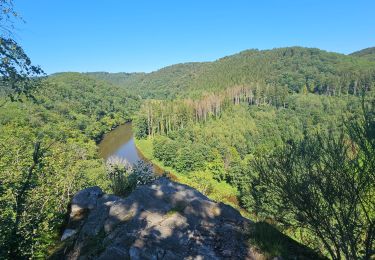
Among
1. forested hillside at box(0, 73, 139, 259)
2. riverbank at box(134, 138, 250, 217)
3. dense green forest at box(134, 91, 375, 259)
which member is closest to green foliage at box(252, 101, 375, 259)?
dense green forest at box(134, 91, 375, 259)

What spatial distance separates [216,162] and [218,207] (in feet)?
165

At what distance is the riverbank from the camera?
38622mm

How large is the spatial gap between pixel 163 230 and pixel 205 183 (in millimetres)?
Result: 37242

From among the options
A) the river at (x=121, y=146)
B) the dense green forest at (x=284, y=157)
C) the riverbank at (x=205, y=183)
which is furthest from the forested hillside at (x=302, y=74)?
the riverbank at (x=205, y=183)

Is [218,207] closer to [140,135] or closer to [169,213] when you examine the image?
[169,213]

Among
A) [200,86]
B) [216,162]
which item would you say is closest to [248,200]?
[216,162]

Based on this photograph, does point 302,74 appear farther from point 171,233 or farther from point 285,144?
point 171,233

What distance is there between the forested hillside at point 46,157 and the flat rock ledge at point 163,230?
4.61 ft

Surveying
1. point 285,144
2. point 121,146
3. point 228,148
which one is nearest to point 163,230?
point 285,144

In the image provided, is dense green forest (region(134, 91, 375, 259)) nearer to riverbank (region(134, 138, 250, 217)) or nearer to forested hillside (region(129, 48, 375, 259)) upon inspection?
forested hillside (region(129, 48, 375, 259))

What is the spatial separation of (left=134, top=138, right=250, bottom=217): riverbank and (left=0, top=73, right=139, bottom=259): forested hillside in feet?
42.6

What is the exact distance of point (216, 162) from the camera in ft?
188

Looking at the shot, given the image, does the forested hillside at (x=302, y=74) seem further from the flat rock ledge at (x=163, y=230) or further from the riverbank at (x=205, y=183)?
the flat rock ledge at (x=163, y=230)

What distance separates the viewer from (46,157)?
1903 cm
